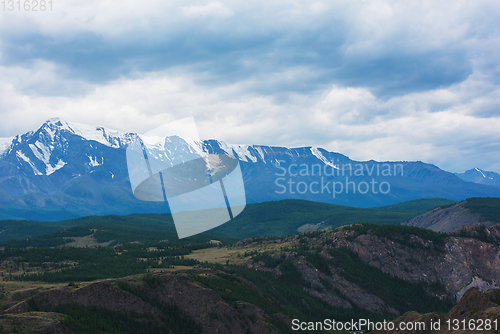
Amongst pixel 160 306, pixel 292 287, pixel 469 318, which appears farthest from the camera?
pixel 292 287

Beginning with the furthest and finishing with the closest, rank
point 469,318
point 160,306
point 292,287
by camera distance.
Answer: point 292,287, point 160,306, point 469,318

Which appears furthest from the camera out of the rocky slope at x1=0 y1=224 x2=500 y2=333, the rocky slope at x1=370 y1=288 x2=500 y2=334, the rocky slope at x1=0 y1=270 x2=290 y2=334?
the rocky slope at x1=0 y1=224 x2=500 y2=333

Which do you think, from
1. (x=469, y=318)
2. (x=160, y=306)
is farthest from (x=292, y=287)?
(x=469, y=318)

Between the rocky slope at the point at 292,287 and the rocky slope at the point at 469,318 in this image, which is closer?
the rocky slope at the point at 469,318

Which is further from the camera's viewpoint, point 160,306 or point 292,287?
point 292,287

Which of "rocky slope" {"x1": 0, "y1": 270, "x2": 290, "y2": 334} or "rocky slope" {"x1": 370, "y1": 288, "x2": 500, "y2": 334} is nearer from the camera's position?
"rocky slope" {"x1": 370, "y1": 288, "x2": 500, "y2": 334}

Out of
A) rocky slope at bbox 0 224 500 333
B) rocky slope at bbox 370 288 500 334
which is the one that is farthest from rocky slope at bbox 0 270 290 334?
rocky slope at bbox 370 288 500 334

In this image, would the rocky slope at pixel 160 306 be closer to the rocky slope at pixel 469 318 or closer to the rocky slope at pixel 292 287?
the rocky slope at pixel 292 287

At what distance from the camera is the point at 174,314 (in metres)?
77.6

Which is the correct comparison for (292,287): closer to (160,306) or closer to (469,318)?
(160,306)

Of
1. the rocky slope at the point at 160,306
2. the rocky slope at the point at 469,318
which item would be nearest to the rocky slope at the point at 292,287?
the rocky slope at the point at 160,306

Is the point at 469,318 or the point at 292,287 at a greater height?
the point at 469,318

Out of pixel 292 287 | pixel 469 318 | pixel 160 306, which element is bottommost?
pixel 292 287

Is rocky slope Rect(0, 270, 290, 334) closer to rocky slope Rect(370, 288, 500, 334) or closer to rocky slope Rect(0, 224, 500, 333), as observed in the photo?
rocky slope Rect(0, 224, 500, 333)
